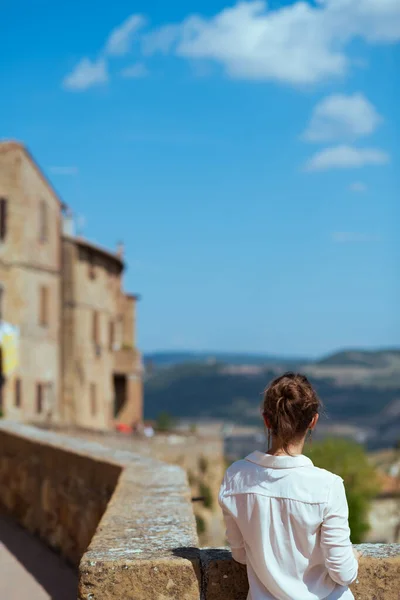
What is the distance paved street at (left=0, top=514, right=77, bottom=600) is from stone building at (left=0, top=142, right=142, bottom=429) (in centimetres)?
2558

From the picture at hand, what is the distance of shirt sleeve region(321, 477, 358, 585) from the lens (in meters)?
2.92

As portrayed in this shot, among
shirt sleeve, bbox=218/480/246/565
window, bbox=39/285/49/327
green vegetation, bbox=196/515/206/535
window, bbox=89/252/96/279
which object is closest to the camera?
shirt sleeve, bbox=218/480/246/565

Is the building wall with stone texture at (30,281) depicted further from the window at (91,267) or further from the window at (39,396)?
the window at (91,267)

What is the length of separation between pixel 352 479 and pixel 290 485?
35.8 m

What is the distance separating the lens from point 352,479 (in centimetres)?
3744

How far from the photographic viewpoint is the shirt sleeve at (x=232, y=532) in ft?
10.3

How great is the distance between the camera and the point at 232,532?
317 cm

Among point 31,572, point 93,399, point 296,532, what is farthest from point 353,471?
point 296,532

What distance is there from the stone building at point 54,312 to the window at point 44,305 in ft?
0.16

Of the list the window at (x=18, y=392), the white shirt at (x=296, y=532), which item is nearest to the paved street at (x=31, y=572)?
the white shirt at (x=296, y=532)

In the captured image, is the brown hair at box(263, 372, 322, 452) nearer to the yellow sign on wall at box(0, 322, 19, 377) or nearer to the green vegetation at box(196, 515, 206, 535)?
the green vegetation at box(196, 515, 206, 535)

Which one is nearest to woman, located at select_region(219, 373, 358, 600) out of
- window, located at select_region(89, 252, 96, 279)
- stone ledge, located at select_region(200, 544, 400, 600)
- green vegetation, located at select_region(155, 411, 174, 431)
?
stone ledge, located at select_region(200, 544, 400, 600)

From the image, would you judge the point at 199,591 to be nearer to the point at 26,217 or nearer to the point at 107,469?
the point at 107,469

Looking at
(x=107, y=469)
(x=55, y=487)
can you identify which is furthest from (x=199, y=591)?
(x=55, y=487)
